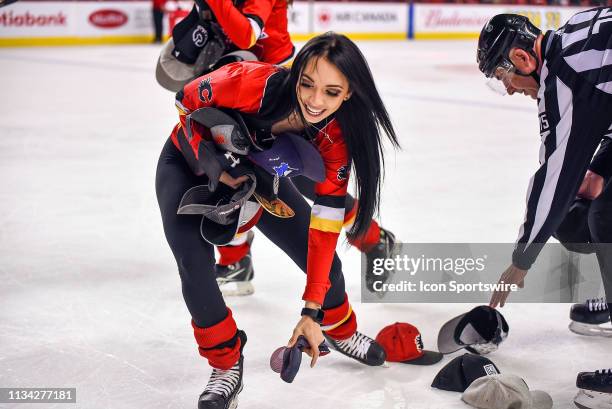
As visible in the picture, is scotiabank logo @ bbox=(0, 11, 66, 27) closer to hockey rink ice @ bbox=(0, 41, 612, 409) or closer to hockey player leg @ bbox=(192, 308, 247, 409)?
hockey rink ice @ bbox=(0, 41, 612, 409)

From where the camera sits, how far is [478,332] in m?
2.25

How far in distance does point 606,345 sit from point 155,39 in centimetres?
1159

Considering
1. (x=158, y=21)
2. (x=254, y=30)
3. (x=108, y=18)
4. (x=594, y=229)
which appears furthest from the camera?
(x=108, y=18)

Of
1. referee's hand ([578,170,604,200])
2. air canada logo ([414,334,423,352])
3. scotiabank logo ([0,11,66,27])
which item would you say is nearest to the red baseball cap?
air canada logo ([414,334,423,352])

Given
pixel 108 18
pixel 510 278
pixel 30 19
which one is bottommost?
pixel 108 18

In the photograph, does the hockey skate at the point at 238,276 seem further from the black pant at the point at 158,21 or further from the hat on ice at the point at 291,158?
the black pant at the point at 158,21

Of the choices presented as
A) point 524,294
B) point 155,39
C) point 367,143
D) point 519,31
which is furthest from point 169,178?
point 155,39

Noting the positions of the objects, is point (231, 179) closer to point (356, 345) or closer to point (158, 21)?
point (356, 345)

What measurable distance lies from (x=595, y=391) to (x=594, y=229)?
41 centimetres

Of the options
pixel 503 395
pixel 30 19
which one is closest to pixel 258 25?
pixel 503 395

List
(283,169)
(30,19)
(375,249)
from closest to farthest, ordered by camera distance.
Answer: (283,169) < (375,249) < (30,19)

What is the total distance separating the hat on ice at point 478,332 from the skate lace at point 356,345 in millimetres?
235

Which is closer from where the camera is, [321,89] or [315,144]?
[321,89]

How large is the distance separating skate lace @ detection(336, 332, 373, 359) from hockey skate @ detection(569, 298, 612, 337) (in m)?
0.68
